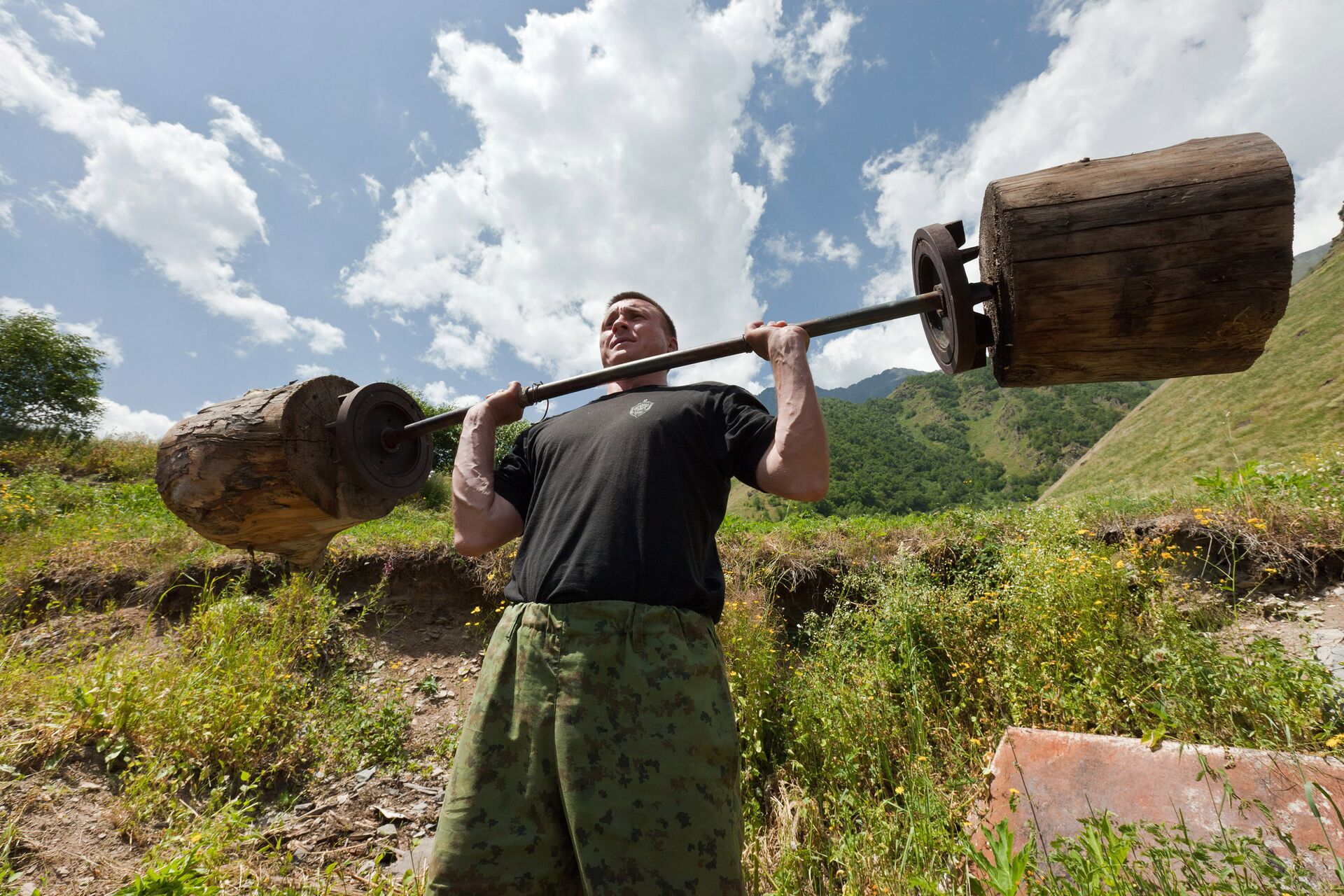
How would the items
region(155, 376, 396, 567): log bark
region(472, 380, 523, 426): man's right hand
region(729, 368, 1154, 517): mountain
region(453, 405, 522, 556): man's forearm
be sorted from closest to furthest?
region(453, 405, 522, 556): man's forearm, region(155, 376, 396, 567): log bark, region(472, 380, 523, 426): man's right hand, region(729, 368, 1154, 517): mountain

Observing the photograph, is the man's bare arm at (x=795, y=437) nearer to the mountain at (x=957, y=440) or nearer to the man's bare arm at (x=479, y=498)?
the man's bare arm at (x=479, y=498)

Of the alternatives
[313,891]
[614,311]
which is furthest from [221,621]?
[614,311]

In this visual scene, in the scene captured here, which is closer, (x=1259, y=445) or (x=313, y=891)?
(x=313, y=891)

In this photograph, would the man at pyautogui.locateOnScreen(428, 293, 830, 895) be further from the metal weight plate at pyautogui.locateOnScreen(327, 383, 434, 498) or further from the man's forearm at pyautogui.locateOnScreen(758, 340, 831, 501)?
the metal weight plate at pyautogui.locateOnScreen(327, 383, 434, 498)

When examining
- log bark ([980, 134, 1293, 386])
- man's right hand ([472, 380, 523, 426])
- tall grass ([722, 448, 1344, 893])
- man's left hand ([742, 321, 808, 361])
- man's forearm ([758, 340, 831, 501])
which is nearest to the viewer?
log bark ([980, 134, 1293, 386])

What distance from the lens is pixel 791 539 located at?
6.43 meters

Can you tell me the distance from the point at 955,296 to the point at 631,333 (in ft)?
4.24

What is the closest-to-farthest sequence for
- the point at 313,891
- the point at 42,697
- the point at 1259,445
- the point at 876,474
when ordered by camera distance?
the point at 313,891
the point at 42,697
the point at 1259,445
the point at 876,474

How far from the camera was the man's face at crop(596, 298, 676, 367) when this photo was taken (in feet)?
7.48

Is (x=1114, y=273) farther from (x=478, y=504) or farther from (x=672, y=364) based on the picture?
(x=478, y=504)

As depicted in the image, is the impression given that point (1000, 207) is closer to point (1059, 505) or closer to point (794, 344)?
point (794, 344)

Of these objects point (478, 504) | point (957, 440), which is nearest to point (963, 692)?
point (478, 504)

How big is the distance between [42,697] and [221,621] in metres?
1.13

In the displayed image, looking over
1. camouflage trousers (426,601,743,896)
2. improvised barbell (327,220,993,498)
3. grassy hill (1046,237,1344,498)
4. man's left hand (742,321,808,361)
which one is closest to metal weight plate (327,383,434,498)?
improvised barbell (327,220,993,498)
